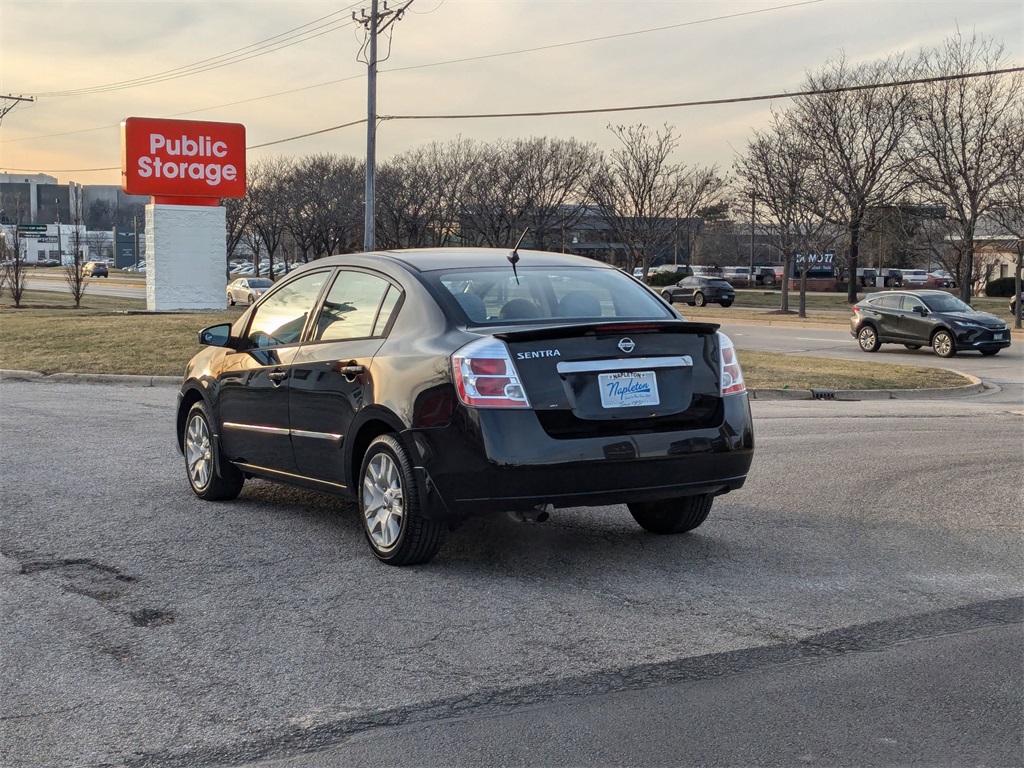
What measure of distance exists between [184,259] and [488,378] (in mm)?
29299

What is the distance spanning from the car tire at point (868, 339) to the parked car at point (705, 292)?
24.2 meters

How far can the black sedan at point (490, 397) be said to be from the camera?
18.3 ft

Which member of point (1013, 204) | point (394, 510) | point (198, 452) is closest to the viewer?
point (394, 510)

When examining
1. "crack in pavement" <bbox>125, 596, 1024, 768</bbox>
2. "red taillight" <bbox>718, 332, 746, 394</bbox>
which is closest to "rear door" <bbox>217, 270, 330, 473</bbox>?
"red taillight" <bbox>718, 332, 746, 394</bbox>

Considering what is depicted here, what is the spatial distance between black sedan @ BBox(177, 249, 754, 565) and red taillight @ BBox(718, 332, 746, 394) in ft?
0.04

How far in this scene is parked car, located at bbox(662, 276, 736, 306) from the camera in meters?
51.8

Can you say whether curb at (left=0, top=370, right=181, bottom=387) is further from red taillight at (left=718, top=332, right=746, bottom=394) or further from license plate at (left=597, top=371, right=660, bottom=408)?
license plate at (left=597, top=371, right=660, bottom=408)

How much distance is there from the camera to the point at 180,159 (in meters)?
33.5

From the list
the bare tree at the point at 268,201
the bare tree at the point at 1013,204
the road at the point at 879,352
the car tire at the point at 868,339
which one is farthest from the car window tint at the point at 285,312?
the bare tree at the point at 268,201

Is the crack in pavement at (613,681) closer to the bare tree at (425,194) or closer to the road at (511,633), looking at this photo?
the road at (511,633)

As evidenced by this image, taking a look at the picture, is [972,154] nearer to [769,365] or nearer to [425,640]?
[769,365]

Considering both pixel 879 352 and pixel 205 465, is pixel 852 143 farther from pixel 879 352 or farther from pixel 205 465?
pixel 205 465

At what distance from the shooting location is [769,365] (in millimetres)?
20375

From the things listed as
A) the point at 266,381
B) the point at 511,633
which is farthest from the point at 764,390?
the point at 511,633
